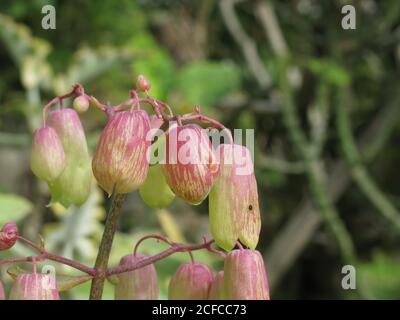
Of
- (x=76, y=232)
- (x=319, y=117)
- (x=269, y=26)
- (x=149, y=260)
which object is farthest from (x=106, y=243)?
(x=269, y=26)

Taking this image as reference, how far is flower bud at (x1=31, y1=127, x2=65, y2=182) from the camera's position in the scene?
38cm

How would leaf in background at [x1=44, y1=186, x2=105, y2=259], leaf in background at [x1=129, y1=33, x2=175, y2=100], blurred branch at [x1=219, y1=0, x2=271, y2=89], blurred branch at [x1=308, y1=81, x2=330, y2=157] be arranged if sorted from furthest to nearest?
blurred branch at [x1=219, y1=0, x2=271, y2=89] < blurred branch at [x1=308, y1=81, x2=330, y2=157] < leaf in background at [x1=129, y1=33, x2=175, y2=100] < leaf in background at [x1=44, y1=186, x2=105, y2=259]

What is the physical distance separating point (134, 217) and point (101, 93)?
36 cm

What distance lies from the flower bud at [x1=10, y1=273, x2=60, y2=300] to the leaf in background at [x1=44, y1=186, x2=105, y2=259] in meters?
0.95

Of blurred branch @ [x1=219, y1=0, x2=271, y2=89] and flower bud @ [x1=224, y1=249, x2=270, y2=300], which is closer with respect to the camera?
flower bud @ [x1=224, y1=249, x2=270, y2=300]

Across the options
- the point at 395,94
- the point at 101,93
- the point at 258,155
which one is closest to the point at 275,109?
the point at 258,155

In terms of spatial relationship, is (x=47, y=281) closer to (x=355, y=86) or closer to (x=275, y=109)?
(x=275, y=109)

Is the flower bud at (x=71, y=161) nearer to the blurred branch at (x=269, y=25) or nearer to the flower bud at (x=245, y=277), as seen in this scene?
the flower bud at (x=245, y=277)

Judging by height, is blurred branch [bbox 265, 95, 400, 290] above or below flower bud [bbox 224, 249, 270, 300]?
above

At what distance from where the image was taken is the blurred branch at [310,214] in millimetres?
1635

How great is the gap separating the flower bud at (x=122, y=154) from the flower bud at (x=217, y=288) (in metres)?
0.07

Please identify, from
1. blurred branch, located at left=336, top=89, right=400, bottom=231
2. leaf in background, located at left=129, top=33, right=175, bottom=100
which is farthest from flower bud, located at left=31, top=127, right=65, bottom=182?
blurred branch, located at left=336, top=89, right=400, bottom=231

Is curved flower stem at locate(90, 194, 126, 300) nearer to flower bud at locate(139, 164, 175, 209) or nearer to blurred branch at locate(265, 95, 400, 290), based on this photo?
flower bud at locate(139, 164, 175, 209)
